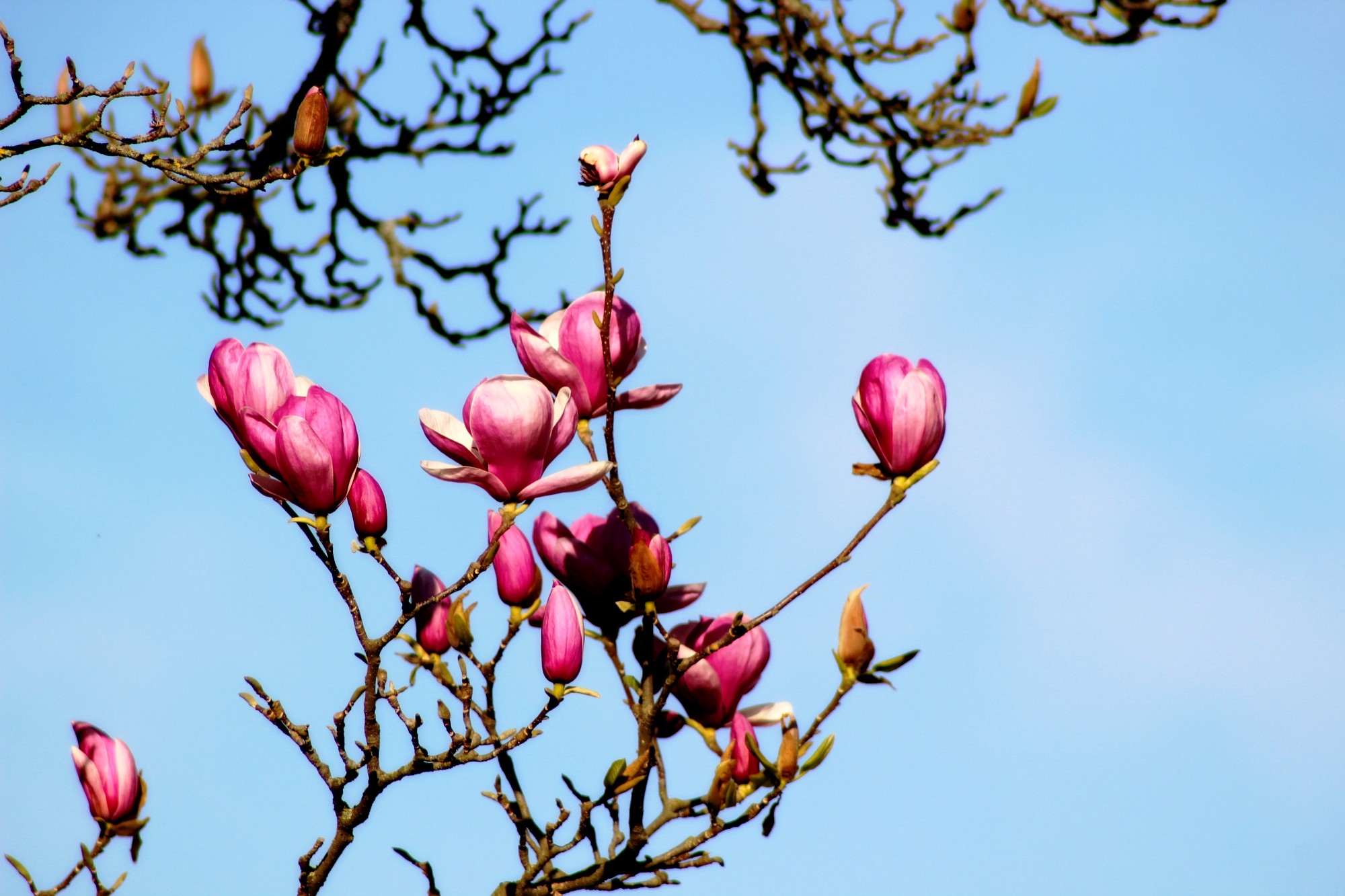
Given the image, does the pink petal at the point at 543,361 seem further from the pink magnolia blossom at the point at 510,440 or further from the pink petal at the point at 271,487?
the pink petal at the point at 271,487

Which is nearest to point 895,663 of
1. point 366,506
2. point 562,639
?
point 562,639

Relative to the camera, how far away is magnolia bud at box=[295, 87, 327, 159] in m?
1.42

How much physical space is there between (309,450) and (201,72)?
2.19 m

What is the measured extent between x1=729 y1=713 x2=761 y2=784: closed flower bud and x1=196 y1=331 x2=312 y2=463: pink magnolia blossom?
1.72ft

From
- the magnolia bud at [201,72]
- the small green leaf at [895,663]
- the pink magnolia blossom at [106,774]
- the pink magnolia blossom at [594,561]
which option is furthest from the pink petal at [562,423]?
the magnolia bud at [201,72]

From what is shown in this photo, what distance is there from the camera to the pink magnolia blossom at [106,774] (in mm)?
1215

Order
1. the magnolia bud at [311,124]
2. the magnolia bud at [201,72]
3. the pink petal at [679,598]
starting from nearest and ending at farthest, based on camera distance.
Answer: the pink petal at [679,598] → the magnolia bud at [311,124] → the magnolia bud at [201,72]

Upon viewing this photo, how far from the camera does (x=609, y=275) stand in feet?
3.68

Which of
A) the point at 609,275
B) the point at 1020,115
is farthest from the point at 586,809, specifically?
the point at 1020,115

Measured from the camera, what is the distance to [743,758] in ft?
3.96

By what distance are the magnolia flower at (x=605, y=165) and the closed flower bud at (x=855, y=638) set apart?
433mm

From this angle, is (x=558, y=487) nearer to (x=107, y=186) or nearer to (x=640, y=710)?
(x=640, y=710)

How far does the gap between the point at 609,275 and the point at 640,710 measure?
0.42 meters

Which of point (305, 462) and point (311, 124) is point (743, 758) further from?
Result: point (311, 124)
